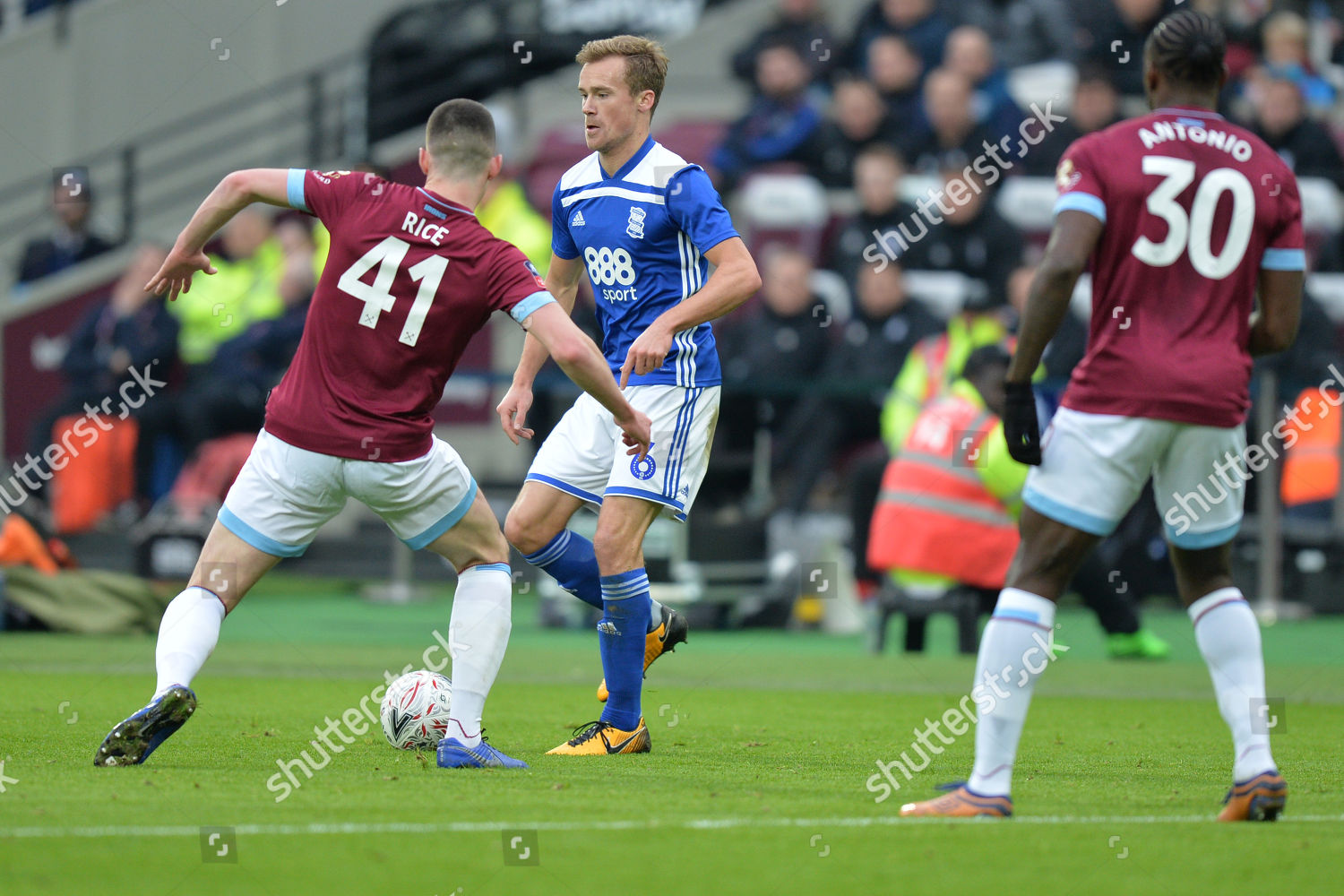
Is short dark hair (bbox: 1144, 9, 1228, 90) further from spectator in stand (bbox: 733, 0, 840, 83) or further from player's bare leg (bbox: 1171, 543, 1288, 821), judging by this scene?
spectator in stand (bbox: 733, 0, 840, 83)

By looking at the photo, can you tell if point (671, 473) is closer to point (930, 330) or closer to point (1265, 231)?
point (1265, 231)

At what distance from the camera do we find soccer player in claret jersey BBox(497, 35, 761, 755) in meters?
6.34

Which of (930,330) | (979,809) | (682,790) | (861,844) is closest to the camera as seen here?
(861,844)

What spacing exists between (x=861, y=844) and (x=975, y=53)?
1226 centimetres

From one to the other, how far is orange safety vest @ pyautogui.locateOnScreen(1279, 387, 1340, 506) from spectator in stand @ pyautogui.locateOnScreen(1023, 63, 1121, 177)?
9.53ft

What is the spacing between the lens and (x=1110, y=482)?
4.66 metres

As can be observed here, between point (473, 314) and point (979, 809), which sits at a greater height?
point (473, 314)

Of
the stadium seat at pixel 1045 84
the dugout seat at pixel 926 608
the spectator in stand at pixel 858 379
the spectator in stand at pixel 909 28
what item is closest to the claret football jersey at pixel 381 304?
the dugout seat at pixel 926 608

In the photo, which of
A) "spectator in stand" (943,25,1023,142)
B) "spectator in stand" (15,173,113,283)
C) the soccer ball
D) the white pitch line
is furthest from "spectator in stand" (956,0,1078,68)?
the white pitch line

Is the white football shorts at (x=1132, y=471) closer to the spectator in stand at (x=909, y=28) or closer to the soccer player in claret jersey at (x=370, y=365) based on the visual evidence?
the soccer player in claret jersey at (x=370, y=365)

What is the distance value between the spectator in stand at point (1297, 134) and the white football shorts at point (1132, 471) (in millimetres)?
10844

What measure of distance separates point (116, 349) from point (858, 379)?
21.3 feet

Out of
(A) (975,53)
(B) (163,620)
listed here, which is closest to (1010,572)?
(B) (163,620)

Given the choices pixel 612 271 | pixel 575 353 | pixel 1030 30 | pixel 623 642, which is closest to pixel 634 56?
pixel 612 271
